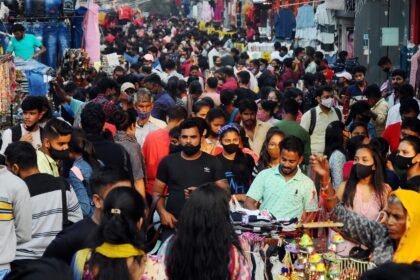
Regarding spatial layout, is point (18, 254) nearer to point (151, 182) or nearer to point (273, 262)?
point (273, 262)

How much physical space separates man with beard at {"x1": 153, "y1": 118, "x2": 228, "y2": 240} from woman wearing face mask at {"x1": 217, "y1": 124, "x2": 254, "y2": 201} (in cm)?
108

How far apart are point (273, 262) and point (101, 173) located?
1324mm

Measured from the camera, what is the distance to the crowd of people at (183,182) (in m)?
5.34

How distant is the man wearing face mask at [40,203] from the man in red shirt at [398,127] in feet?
15.1

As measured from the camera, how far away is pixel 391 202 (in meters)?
6.19

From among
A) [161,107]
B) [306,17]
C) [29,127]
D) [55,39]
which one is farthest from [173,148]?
[306,17]

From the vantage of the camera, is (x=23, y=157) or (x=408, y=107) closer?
(x=23, y=157)

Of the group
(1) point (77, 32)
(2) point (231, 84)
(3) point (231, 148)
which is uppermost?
(1) point (77, 32)

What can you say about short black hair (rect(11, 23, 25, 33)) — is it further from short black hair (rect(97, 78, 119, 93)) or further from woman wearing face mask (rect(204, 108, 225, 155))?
woman wearing face mask (rect(204, 108, 225, 155))

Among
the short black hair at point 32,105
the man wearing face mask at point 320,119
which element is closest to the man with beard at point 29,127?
the short black hair at point 32,105

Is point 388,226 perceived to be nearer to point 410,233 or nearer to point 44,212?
point 410,233

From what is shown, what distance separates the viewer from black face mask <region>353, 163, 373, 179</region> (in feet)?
25.9

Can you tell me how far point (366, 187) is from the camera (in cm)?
789

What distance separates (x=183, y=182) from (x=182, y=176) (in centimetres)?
5
